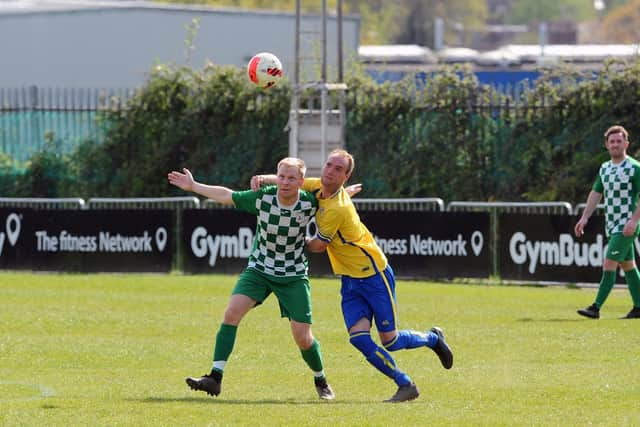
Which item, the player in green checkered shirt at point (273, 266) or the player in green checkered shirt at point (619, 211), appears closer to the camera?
the player in green checkered shirt at point (273, 266)

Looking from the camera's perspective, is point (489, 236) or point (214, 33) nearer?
point (489, 236)

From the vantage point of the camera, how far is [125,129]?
26.9 m

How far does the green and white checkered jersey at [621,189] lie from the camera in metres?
14.5

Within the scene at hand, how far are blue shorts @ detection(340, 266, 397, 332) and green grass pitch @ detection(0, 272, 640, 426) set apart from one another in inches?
22.6

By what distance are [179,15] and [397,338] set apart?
3309 centimetres

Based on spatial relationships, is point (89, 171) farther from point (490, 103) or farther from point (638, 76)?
point (638, 76)

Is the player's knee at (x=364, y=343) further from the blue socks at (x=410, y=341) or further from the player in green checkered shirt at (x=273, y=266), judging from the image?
the player in green checkered shirt at (x=273, y=266)

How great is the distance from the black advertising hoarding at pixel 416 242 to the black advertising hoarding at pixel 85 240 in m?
1.03

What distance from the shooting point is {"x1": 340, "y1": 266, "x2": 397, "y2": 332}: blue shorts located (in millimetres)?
9828

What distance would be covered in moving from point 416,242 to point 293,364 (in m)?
8.76

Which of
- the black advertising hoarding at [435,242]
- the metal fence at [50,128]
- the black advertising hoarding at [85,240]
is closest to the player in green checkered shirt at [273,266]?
the black advertising hoarding at [435,242]

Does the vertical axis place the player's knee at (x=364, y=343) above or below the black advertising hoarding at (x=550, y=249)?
above

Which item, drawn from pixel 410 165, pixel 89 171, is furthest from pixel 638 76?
A: pixel 89 171

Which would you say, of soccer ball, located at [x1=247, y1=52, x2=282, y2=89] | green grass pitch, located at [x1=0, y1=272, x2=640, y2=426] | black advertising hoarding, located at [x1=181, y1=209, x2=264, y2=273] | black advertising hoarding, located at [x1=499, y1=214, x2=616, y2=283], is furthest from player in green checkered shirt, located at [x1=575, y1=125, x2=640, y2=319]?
black advertising hoarding, located at [x1=181, y1=209, x2=264, y2=273]
